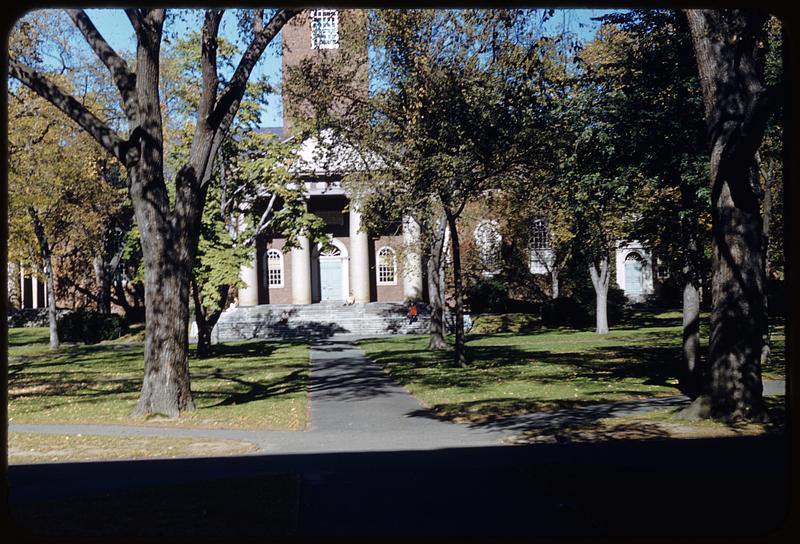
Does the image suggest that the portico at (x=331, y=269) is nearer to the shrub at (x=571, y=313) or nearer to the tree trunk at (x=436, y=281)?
the shrub at (x=571, y=313)

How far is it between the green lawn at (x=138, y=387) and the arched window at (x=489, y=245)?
14.3 metres

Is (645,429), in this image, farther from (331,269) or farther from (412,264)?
(331,269)

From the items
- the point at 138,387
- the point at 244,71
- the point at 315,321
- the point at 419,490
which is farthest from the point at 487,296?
the point at 419,490

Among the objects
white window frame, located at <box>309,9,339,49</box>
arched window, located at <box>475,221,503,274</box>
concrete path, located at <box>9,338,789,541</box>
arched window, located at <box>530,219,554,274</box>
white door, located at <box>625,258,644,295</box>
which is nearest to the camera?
concrete path, located at <box>9,338,789,541</box>

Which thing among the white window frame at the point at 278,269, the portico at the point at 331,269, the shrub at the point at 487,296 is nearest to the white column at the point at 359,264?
the portico at the point at 331,269

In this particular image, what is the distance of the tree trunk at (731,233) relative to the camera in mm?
11789

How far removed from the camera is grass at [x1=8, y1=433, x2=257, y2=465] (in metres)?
10.1

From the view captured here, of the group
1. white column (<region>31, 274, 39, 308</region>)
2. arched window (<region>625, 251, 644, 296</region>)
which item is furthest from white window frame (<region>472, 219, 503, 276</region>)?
white column (<region>31, 274, 39, 308</region>)

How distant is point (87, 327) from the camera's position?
3956 cm

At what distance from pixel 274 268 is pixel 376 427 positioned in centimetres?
3813

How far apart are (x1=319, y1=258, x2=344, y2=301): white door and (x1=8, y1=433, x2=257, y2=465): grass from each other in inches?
1530

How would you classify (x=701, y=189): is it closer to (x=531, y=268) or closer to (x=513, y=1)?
(x=513, y=1)

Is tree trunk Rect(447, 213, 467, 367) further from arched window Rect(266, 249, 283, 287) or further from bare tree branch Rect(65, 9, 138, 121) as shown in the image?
arched window Rect(266, 249, 283, 287)

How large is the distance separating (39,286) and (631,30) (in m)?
Result: 45.9
